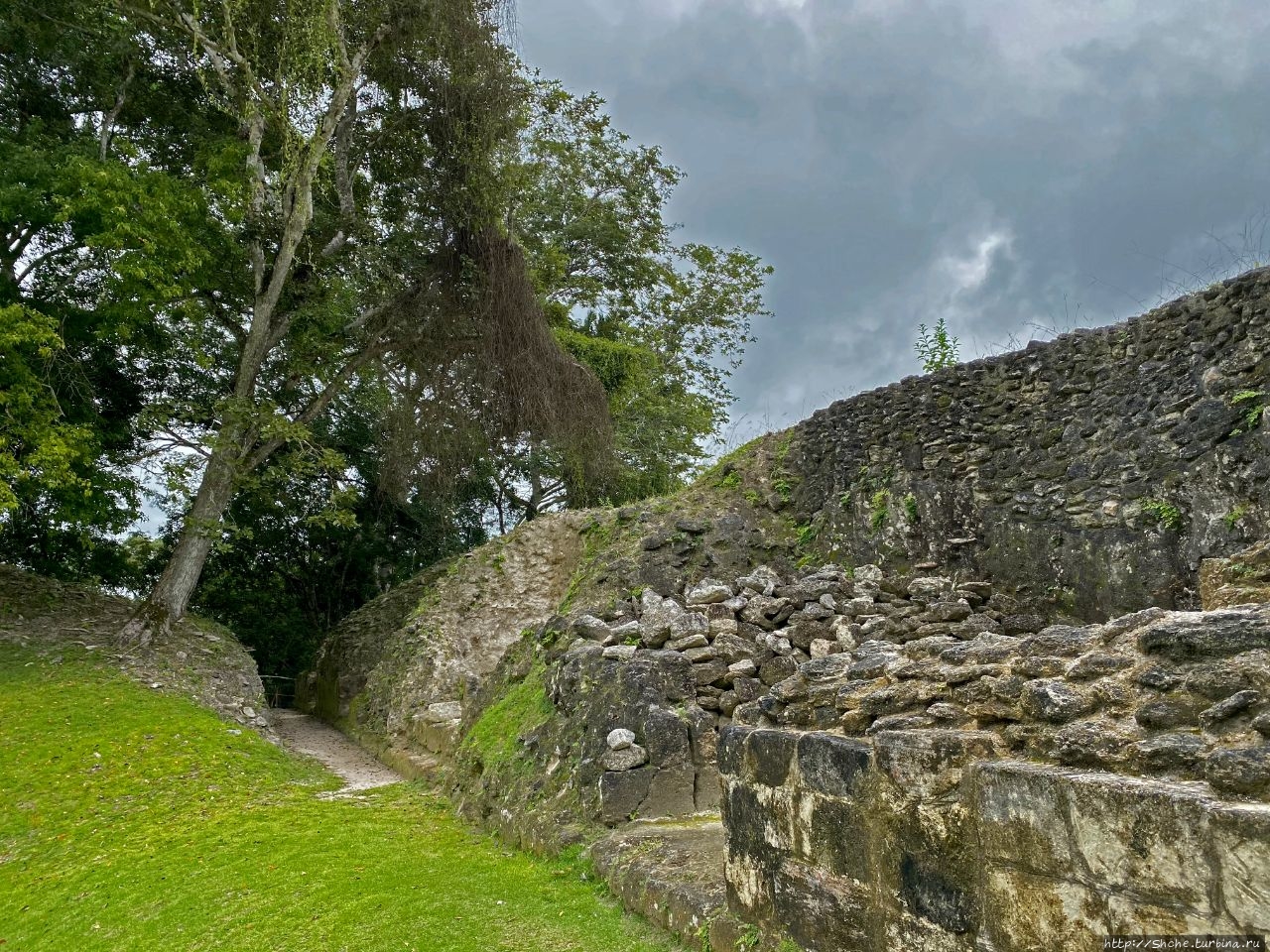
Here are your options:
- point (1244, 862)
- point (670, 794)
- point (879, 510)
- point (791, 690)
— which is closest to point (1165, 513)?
point (879, 510)

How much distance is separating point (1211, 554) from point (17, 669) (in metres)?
14.9

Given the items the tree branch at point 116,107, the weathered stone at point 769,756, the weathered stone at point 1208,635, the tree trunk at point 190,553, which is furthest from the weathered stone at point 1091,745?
the tree branch at point 116,107

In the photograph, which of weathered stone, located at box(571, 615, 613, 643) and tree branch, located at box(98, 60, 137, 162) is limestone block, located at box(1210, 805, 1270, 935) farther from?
tree branch, located at box(98, 60, 137, 162)

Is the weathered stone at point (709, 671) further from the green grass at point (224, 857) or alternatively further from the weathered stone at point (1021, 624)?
the weathered stone at point (1021, 624)

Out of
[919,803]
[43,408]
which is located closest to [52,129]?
[43,408]

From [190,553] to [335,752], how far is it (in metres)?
4.65

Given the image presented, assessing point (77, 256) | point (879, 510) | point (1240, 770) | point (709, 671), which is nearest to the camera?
point (1240, 770)

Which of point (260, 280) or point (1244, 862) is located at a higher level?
point (260, 280)

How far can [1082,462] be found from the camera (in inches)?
312

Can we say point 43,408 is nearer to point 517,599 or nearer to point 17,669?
point 17,669

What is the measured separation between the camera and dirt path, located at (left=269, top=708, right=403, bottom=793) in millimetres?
10391

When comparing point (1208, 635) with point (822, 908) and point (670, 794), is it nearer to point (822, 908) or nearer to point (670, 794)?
point (822, 908)

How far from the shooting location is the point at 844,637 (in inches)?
242

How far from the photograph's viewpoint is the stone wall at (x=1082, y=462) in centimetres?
659
